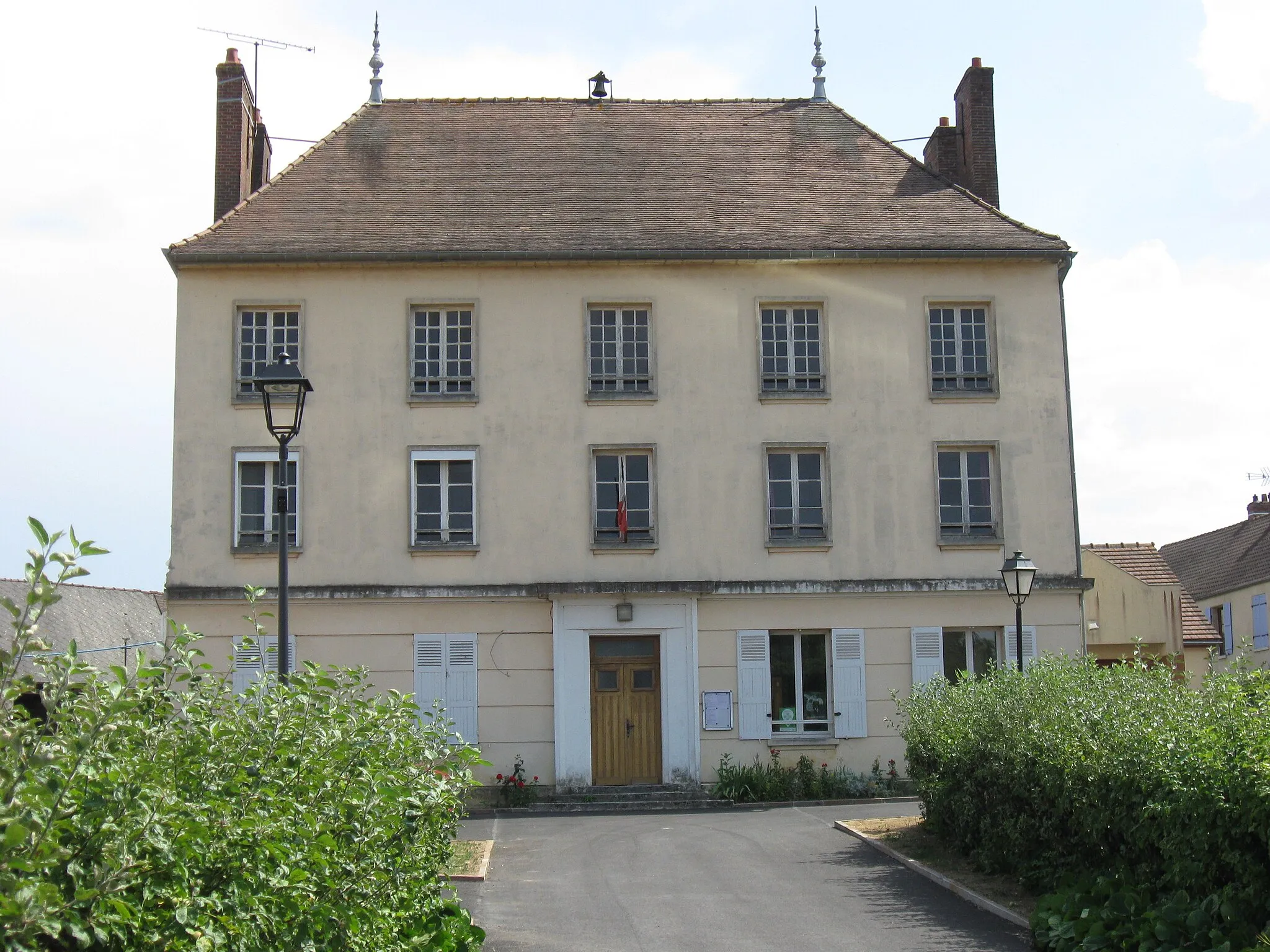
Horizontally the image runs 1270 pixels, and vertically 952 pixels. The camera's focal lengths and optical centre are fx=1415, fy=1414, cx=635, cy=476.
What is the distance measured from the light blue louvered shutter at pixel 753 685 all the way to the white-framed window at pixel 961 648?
2535mm

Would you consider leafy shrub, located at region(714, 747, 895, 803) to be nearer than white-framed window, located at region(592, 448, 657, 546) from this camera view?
Yes

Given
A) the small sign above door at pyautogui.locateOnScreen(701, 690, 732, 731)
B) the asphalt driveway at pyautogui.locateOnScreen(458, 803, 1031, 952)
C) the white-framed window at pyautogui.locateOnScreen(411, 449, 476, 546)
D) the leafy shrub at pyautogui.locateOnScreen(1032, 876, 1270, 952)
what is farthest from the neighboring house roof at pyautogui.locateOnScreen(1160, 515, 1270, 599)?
the leafy shrub at pyautogui.locateOnScreen(1032, 876, 1270, 952)

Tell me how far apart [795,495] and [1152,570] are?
1842 cm

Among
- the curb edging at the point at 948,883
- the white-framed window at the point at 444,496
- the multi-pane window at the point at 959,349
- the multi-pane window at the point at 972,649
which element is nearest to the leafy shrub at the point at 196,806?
the curb edging at the point at 948,883

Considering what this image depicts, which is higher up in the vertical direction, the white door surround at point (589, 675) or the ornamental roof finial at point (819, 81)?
the ornamental roof finial at point (819, 81)

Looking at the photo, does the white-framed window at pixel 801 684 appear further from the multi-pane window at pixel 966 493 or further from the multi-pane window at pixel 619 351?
the multi-pane window at pixel 619 351

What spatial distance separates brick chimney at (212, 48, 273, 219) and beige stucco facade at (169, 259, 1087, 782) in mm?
2214

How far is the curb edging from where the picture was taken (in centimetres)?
1159

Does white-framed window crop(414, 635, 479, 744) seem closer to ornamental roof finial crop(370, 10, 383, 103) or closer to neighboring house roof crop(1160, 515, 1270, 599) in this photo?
ornamental roof finial crop(370, 10, 383, 103)

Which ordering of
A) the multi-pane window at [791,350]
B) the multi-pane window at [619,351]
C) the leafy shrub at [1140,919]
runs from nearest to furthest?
the leafy shrub at [1140,919]
the multi-pane window at [619,351]
the multi-pane window at [791,350]

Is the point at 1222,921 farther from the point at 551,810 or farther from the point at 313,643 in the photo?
the point at 313,643

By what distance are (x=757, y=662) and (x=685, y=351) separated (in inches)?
217

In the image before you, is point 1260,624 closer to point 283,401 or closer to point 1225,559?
point 1225,559

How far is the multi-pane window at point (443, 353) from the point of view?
24.3 m
